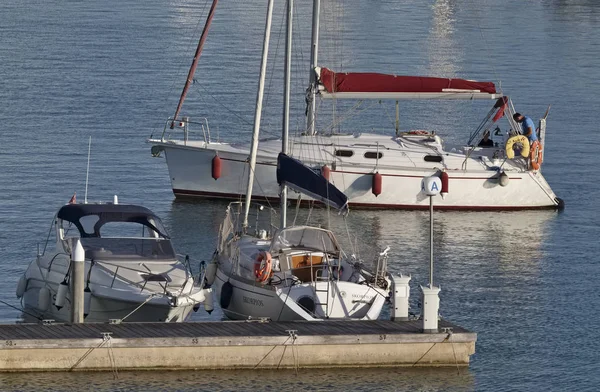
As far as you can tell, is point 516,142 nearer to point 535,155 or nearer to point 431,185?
point 535,155

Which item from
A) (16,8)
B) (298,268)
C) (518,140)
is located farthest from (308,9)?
(298,268)

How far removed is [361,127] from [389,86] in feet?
35.8

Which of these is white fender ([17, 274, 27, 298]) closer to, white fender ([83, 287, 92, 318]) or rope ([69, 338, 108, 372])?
white fender ([83, 287, 92, 318])

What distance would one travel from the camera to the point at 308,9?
9319 centimetres

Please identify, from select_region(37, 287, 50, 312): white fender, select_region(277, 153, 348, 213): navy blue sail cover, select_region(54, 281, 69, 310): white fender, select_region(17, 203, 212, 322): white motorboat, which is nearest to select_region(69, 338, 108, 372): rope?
select_region(17, 203, 212, 322): white motorboat

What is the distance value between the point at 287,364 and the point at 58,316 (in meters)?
5.58

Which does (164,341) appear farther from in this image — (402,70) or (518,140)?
(402,70)

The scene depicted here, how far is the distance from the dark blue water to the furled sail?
3.81 meters

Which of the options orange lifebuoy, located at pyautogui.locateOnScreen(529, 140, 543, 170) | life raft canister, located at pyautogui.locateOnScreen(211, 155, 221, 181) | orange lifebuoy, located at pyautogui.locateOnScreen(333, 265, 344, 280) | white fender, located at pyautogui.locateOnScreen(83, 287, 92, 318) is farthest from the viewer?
orange lifebuoy, located at pyautogui.locateOnScreen(529, 140, 543, 170)

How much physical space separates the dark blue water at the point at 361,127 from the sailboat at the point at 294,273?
1.55 metres

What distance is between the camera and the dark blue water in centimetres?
3152

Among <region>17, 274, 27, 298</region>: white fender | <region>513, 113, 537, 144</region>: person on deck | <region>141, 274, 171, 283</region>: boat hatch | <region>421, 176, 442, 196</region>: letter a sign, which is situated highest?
<region>421, 176, 442, 196</region>: letter a sign

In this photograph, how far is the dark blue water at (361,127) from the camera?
1241 inches

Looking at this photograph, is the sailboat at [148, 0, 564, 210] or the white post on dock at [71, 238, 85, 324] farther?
the sailboat at [148, 0, 564, 210]
